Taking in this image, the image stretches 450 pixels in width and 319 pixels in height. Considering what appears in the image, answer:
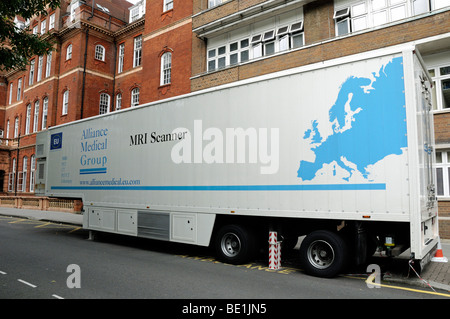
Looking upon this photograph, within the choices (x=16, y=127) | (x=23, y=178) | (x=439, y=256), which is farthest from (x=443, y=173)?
(x=16, y=127)

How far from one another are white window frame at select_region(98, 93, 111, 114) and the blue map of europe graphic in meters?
27.5

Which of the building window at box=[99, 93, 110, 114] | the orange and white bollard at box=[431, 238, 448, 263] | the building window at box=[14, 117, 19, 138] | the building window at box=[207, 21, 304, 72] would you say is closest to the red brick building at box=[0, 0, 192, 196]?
the building window at box=[99, 93, 110, 114]

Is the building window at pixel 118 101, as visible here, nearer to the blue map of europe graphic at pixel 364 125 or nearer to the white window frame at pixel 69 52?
the white window frame at pixel 69 52

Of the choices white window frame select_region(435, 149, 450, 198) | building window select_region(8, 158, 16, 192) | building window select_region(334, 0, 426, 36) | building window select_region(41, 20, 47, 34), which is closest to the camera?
white window frame select_region(435, 149, 450, 198)

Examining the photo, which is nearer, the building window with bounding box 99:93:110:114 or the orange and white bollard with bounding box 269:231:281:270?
the orange and white bollard with bounding box 269:231:281:270

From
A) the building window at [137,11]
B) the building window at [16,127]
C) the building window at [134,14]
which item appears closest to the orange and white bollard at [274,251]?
the building window at [137,11]

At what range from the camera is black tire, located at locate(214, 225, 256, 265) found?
26.2 feet

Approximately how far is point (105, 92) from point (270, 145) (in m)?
27.0

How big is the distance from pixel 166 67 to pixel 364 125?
60.0 ft

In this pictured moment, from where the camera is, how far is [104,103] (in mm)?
31594

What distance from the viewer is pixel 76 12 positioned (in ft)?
102

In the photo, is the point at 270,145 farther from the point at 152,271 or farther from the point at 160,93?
the point at 160,93

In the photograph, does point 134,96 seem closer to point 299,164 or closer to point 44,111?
point 44,111

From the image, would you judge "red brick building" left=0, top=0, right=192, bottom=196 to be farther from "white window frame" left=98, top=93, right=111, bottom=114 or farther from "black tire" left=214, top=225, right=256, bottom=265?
"black tire" left=214, top=225, right=256, bottom=265
